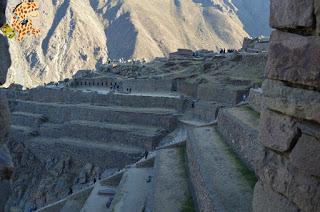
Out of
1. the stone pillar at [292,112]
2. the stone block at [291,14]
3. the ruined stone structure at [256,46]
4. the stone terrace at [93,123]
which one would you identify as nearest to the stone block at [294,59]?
the stone pillar at [292,112]

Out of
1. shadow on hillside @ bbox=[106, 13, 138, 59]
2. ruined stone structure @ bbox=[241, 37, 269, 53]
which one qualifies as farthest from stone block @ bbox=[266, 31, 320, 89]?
shadow on hillside @ bbox=[106, 13, 138, 59]

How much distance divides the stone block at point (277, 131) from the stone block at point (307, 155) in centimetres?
12

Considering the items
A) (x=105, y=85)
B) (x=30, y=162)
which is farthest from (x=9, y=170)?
(x=105, y=85)

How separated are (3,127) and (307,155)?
3585 millimetres

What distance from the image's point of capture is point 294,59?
13.6 ft

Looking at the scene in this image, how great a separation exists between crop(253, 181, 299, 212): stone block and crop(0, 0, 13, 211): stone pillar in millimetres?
2939

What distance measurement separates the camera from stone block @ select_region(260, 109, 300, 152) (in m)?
4.20

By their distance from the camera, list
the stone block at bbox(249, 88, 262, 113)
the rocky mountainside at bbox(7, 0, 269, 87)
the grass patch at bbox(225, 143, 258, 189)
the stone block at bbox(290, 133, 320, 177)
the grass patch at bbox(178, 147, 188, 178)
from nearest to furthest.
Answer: the stone block at bbox(290, 133, 320, 177), the grass patch at bbox(225, 143, 258, 189), the stone block at bbox(249, 88, 262, 113), the grass patch at bbox(178, 147, 188, 178), the rocky mountainside at bbox(7, 0, 269, 87)

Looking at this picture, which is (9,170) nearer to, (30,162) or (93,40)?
(30,162)

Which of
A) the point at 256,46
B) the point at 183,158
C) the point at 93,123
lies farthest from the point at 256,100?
the point at 256,46

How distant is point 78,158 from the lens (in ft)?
88.4

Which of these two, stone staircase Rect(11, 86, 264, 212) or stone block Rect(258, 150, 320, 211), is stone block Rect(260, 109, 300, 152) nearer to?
stone block Rect(258, 150, 320, 211)

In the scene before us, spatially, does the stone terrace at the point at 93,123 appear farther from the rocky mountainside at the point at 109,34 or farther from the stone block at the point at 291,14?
the rocky mountainside at the point at 109,34

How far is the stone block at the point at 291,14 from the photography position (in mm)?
3959
